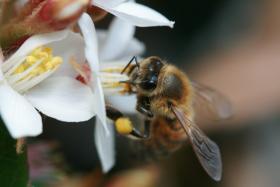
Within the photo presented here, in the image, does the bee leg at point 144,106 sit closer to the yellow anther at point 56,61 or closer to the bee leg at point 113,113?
the bee leg at point 113,113

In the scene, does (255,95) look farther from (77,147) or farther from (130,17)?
(130,17)

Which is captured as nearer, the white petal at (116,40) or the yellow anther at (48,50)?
the yellow anther at (48,50)

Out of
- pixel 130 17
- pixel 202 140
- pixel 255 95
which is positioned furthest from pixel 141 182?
pixel 130 17

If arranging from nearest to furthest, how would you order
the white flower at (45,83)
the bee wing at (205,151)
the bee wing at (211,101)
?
the white flower at (45,83), the bee wing at (205,151), the bee wing at (211,101)

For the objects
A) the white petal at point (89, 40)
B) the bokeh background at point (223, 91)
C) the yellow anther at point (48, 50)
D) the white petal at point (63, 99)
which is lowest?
the bokeh background at point (223, 91)

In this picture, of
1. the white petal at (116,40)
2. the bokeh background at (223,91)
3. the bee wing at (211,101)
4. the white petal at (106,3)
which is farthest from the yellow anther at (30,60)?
the bokeh background at (223,91)

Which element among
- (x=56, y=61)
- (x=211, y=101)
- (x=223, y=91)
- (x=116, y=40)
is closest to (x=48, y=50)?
(x=56, y=61)

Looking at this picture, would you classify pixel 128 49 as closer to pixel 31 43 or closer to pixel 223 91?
pixel 31 43
